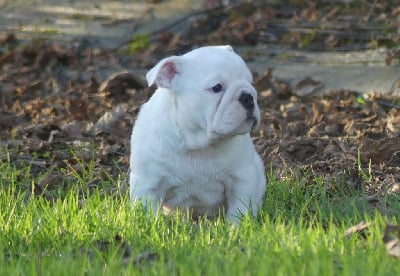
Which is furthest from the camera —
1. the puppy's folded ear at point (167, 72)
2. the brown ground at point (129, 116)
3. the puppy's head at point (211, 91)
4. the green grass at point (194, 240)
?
the brown ground at point (129, 116)

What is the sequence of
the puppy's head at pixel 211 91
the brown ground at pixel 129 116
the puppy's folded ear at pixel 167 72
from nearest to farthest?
the puppy's head at pixel 211 91 → the puppy's folded ear at pixel 167 72 → the brown ground at pixel 129 116

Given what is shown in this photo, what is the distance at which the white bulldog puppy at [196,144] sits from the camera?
527cm

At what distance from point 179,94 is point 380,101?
11.3 ft

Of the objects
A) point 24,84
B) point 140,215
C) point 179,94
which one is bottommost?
point 24,84

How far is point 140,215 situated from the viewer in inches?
200

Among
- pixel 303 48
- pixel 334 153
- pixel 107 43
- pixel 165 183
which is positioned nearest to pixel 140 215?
pixel 165 183

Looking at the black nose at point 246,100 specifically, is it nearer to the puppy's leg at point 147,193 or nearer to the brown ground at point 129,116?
the puppy's leg at point 147,193

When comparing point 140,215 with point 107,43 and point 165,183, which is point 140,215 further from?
point 107,43

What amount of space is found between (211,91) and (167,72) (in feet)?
0.93

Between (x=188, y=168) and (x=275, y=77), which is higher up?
(x=188, y=168)

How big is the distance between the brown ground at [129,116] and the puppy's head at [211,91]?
39.6 inches

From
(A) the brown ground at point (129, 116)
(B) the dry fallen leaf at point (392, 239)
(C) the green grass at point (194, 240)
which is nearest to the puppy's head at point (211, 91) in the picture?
(C) the green grass at point (194, 240)

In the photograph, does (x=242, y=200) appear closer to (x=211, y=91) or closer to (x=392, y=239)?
(x=211, y=91)

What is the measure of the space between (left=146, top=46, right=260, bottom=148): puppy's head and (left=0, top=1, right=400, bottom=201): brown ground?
101 centimetres
